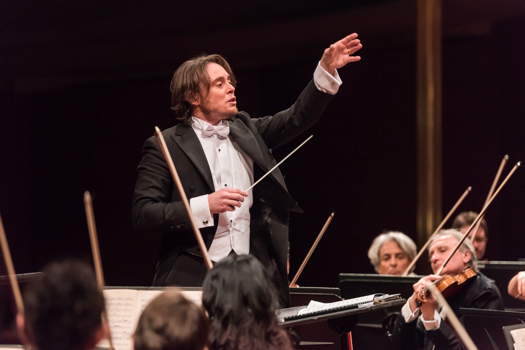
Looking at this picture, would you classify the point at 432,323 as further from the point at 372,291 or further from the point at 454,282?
the point at 372,291

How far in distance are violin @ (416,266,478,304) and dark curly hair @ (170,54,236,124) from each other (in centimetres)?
117

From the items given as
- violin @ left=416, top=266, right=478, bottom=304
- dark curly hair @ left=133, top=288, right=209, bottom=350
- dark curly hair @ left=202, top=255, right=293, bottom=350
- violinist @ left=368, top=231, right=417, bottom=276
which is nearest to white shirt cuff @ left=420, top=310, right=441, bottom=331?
violin @ left=416, top=266, right=478, bottom=304

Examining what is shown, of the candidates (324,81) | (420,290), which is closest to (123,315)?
(324,81)

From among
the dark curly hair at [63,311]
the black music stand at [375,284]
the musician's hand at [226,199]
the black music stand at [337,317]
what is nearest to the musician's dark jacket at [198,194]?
the musician's hand at [226,199]

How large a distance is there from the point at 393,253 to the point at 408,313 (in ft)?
4.81

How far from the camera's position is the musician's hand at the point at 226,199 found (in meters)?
2.61

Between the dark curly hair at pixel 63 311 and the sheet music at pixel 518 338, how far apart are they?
60.6 inches

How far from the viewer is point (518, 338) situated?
2742mm

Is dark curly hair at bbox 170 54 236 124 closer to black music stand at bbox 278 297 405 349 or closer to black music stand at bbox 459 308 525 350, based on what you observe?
black music stand at bbox 278 297 405 349

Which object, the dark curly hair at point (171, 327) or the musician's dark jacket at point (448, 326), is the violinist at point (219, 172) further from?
the dark curly hair at point (171, 327)

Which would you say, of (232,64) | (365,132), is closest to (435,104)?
(365,132)

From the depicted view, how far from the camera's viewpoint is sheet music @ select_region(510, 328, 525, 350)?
8.95 feet

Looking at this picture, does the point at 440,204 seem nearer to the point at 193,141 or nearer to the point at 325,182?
the point at 325,182

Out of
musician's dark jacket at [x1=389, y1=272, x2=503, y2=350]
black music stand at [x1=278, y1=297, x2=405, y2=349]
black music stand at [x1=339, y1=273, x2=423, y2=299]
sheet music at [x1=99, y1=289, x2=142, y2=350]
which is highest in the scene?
sheet music at [x1=99, y1=289, x2=142, y2=350]
